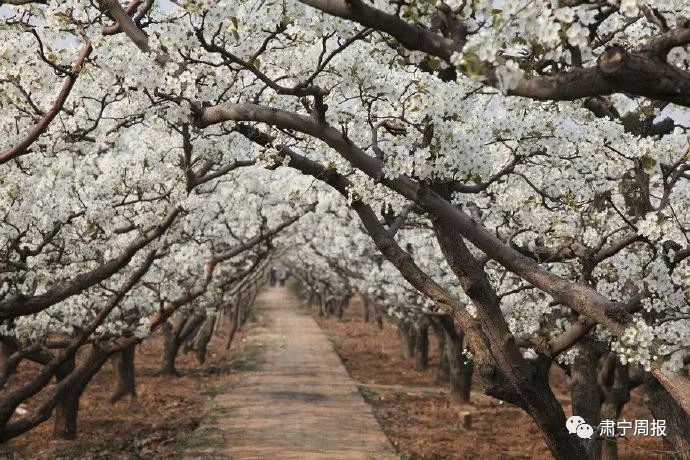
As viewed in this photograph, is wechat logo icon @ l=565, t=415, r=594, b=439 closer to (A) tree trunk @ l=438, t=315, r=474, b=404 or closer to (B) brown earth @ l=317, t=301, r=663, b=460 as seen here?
Result: (B) brown earth @ l=317, t=301, r=663, b=460

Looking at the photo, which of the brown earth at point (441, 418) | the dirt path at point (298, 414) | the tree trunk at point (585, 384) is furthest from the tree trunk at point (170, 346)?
the tree trunk at point (585, 384)

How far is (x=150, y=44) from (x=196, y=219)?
449 inches

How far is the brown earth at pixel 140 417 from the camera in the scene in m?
14.2

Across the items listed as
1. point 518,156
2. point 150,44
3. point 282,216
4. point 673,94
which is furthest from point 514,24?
point 282,216

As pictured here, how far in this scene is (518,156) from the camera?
7.30 m

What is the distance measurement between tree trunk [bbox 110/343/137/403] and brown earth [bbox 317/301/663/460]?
Answer: 691cm

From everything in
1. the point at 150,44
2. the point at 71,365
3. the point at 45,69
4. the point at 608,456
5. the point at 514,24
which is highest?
the point at 45,69

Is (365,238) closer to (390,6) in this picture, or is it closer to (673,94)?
(390,6)

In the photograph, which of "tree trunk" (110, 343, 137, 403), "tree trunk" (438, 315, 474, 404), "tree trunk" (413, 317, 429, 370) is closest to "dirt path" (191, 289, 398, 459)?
"tree trunk" (110, 343, 137, 403)

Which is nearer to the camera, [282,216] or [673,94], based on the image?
[673,94]

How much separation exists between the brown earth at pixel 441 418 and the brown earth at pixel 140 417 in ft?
15.5

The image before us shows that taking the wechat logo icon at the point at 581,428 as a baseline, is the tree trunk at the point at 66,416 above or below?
below

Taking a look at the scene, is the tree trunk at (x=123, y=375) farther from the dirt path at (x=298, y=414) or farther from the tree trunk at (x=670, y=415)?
the tree trunk at (x=670, y=415)

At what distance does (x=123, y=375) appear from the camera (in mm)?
20391
